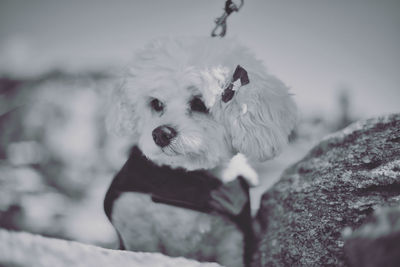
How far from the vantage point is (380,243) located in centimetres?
41

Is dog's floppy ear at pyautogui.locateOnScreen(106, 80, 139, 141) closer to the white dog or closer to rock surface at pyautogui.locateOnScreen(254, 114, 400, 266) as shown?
the white dog

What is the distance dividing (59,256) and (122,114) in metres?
1.29

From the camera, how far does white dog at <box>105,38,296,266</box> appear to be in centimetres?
160

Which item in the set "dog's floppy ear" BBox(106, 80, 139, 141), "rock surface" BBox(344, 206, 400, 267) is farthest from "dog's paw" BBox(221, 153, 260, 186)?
"rock surface" BBox(344, 206, 400, 267)

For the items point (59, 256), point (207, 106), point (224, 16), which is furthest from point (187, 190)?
point (224, 16)

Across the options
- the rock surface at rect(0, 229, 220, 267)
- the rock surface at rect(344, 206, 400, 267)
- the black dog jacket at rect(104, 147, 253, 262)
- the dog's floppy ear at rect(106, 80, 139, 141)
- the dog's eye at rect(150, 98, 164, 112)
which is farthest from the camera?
the dog's floppy ear at rect(106, 80, 139, 141)

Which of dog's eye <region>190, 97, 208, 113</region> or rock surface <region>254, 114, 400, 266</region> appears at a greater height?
dog's eye <region>190, 97, 208, 113</region>

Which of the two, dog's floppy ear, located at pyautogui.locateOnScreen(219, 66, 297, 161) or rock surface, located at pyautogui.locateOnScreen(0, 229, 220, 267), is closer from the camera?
rock surface, located at pyautogui.locateOnScreen(0, 229, 220, 267)

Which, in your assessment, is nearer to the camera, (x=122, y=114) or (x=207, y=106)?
(x=207, y=106)

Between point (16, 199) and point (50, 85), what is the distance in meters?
2.67

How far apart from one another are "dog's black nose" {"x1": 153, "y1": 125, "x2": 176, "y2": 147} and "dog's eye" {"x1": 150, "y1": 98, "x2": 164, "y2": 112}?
0.99 feet

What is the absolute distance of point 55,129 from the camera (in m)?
4.11

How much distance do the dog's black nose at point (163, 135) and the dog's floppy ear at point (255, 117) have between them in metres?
0.36

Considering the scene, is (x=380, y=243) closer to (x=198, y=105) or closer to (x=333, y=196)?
(x=333, y=196)
